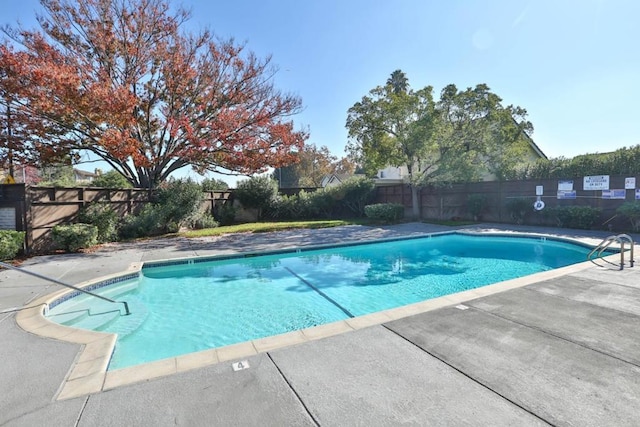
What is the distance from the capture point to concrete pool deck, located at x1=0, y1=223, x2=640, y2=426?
7.12ft

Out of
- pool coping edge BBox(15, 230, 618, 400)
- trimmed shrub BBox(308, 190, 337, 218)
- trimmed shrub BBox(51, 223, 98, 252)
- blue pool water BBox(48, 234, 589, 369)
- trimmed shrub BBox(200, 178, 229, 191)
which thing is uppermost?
trimmed shrub BBox(200, 178, 229, 191)

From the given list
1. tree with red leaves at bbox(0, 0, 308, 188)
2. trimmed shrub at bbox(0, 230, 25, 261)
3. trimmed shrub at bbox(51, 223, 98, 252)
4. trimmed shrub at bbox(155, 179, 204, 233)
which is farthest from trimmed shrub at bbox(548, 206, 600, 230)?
trimmed shrub at bbox(0, 230, 25, 261)

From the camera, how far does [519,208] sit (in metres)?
14.3

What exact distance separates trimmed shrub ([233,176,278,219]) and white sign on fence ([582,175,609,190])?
584 inches

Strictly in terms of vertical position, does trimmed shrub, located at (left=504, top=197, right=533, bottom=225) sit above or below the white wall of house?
below

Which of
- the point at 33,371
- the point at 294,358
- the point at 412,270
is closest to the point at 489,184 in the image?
the point at 412,270

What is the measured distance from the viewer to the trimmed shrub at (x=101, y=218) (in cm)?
1053

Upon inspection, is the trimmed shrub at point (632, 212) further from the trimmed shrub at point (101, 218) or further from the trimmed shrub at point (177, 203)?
the trimmed shrub at point (101, 218)

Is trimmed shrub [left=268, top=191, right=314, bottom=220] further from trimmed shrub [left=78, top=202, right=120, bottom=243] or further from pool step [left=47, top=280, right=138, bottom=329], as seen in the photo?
pool step [left=47, top=280, right=138, bottom=329]

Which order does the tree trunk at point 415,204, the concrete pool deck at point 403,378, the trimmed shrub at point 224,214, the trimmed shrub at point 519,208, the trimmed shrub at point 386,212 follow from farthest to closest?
the tree trunk at point 415,204 < the trimmed shrub at point 224,214 < the trimmed shrub at point 386,212 < the trimmed shrub at point 519,208 < the concrete pool deck at point 403,378

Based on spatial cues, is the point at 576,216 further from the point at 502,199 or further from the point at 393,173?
the point at 393,173

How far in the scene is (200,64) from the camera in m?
14.3

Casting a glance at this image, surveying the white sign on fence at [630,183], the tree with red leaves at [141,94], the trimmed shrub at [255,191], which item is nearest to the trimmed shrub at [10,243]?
the tree with red leaves at [141,94]

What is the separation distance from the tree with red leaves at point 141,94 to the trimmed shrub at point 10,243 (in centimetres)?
412
